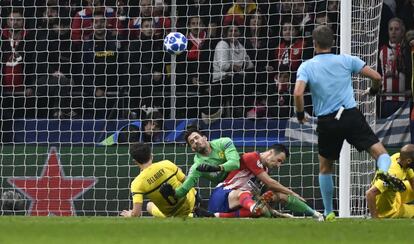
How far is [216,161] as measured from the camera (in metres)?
15.6

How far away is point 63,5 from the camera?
1938cm

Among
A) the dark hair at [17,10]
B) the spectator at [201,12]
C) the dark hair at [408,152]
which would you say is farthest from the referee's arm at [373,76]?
the dark hair at [17,10]

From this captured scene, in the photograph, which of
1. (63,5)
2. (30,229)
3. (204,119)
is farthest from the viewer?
(63,5)

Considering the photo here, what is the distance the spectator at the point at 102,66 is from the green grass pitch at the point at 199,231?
552 cm

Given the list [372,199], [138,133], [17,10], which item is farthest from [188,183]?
[17,10]

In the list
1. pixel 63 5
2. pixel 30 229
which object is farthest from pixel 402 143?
pixel 30 229

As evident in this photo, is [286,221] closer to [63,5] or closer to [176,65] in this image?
[176,65]

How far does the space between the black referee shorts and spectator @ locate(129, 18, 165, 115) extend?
18.7 ft

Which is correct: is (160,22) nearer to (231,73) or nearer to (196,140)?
(231,73)

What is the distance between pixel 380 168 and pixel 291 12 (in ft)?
19.1

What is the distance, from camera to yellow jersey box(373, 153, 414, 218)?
15.7m

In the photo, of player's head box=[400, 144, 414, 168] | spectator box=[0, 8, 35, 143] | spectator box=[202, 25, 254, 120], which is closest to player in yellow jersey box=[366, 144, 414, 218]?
player's head box=[400, 144, 414, 168]

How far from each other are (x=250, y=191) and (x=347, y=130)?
3.04 meters

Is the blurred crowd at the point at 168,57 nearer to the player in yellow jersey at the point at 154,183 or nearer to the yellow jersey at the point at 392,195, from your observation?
the yellow jersey at the point at 392,195
